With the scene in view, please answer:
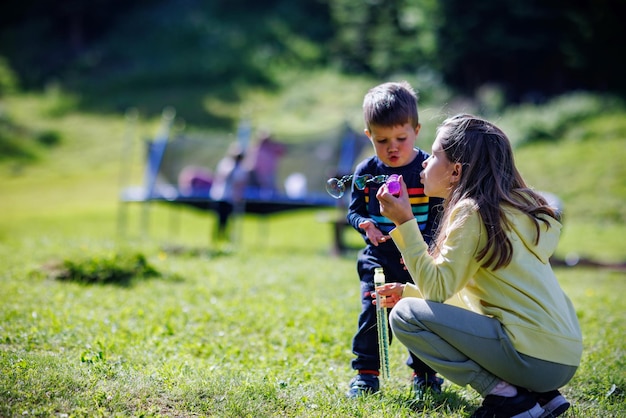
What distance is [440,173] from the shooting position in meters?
3.44

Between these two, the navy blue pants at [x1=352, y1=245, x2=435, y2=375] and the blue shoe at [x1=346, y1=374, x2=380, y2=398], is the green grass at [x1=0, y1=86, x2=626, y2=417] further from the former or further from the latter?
the navy blue pants at [x1=352, y1=245, x2=435, y2=375]

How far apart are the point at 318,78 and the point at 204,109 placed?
18.4 feet

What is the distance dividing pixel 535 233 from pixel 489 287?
0.32 metres

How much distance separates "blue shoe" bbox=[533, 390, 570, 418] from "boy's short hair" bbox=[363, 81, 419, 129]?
158 cm

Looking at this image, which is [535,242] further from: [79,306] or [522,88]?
[522,88]

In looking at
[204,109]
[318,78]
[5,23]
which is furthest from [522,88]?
[5,23]

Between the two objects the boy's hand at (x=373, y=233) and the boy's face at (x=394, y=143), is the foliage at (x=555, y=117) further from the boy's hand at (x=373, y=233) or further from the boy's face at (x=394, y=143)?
the boy's hand at (x=373, y=233)

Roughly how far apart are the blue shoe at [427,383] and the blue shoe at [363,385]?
0.22 metres

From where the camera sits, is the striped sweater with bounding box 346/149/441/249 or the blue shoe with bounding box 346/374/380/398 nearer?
the blue shoe with bounding box 346/374/380/398

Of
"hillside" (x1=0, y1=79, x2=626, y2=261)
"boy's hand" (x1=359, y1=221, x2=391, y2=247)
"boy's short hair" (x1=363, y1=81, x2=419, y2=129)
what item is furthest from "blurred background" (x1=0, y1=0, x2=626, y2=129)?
"boy's hand" (x1=359, y1=221, x2=391, y2=247)

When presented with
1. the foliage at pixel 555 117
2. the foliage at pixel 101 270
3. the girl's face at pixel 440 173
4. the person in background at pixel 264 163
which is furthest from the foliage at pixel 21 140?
the girl's face at pixel 440 173

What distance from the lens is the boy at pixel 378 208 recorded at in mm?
3891

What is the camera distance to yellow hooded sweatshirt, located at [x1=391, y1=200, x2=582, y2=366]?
3.14 m

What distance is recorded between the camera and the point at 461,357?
3.27m
